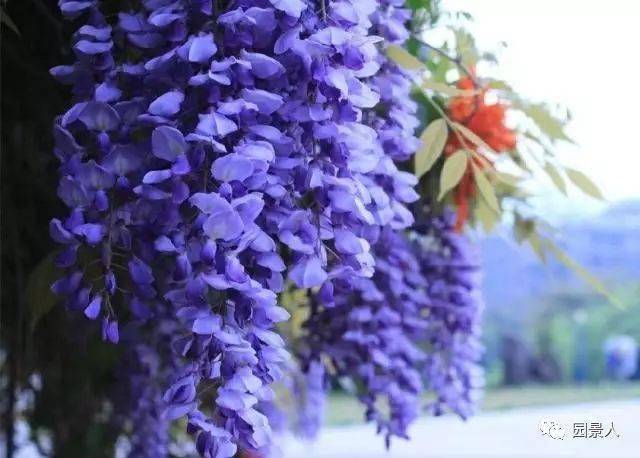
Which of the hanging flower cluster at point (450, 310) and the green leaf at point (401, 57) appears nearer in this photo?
the green leaf at point (401, 57)

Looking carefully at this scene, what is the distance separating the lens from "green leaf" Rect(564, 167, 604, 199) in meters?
0.55

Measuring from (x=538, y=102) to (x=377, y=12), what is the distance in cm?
15

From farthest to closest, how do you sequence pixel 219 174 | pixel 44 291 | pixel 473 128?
pixel 473 128 < pixel 44 291 < pixel 219 174

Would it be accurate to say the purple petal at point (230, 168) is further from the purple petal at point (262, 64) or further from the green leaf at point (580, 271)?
the green leaf at point (580, 271)

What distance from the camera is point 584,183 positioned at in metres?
0.55

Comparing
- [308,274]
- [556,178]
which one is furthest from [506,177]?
[308,274]

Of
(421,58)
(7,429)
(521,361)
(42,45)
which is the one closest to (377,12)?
(421,58)

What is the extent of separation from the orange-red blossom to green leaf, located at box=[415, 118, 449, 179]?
0.04 m

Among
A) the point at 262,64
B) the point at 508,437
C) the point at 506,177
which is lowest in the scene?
the point at 508,437

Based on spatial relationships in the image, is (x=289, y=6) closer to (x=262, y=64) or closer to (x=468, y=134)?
(x=262, y=64)

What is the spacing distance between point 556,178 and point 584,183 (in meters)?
0.02

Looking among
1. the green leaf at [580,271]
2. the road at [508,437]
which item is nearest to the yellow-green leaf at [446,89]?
the green leaf at [580,271]

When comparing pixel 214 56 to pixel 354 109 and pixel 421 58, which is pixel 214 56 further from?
pixel 421 58

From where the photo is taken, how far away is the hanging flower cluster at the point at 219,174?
0.36 m
